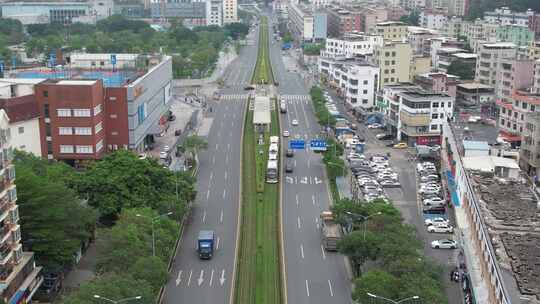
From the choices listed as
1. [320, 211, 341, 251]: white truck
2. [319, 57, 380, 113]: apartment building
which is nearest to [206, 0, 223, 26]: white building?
[319, 57, 380, 113]: apartment building

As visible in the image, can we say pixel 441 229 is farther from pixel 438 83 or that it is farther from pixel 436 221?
pixel 438 83

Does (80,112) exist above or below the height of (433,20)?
below

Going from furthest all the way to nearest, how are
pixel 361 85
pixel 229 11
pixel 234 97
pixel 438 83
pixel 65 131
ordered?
pixel 229 11 → pixel 234 97 → pixel 438 83 → pixel 361 85 → pixel 65 131

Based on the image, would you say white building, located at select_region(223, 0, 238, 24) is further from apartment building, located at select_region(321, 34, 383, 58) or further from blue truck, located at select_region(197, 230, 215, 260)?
blue truck, located at select_region(197, 230, 215, 260)

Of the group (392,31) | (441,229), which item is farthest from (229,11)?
(441,229)

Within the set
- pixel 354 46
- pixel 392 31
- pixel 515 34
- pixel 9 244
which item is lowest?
pixel 9 244

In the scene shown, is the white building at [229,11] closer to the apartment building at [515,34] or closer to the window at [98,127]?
the apartment building at [515,34]

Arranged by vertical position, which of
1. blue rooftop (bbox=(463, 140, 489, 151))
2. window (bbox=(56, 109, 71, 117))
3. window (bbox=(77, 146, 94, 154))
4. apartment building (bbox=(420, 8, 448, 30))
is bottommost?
window (bbox=(77, 146, 94, 154))

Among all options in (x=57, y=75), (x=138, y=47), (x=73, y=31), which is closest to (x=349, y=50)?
(x=138, y=47)
